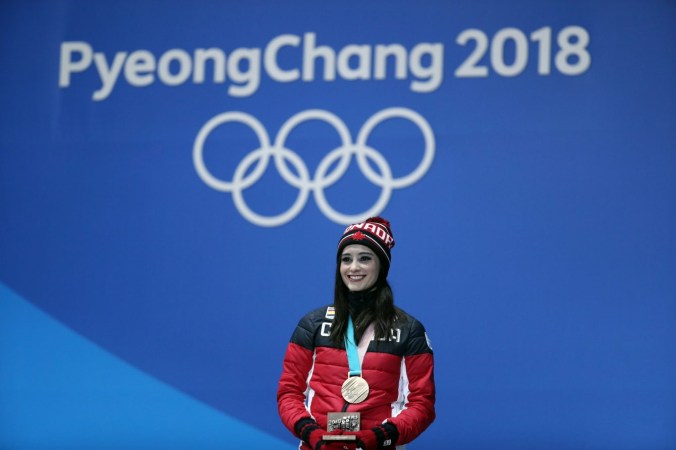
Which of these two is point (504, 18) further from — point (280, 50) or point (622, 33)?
point (280, 50)

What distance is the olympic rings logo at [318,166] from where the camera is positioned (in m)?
6.95

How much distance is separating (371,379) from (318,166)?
2.78 m

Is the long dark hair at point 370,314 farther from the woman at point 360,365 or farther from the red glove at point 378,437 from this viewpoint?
the red glove at point 378,437

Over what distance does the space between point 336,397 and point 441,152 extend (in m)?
2.75

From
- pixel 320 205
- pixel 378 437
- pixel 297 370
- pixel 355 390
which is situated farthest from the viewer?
pixel 320 205

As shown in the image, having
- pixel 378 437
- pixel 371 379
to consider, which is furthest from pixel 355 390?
pixel 378 437

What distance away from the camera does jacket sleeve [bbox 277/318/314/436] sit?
455 cm

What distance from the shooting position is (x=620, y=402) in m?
6.57

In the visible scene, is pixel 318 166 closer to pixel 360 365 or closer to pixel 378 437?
pixel 360 365

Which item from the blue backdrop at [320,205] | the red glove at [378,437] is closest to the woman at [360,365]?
the red glove at [378,437]

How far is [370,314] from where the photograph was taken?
4.65 metres

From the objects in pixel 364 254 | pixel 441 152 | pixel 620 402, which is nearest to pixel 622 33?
pixel 441 152

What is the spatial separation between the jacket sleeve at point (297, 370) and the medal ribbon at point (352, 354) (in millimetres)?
156

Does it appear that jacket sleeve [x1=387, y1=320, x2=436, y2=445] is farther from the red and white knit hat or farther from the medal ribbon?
the red and white knit hat
